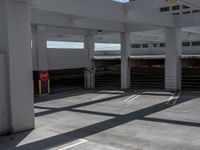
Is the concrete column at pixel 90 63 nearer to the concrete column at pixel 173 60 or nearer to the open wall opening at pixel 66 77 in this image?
the open wall opening at pixel 66 77

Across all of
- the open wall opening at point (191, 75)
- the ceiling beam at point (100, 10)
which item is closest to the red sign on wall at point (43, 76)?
the ceiling beam at point (100, 10)

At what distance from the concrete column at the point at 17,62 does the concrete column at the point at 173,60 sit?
13423 mm

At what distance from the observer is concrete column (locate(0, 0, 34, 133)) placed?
11.0 m

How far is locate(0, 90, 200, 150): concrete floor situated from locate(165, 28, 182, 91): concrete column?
12.7ft

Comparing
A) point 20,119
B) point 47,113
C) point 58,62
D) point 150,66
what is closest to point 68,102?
point 47,113

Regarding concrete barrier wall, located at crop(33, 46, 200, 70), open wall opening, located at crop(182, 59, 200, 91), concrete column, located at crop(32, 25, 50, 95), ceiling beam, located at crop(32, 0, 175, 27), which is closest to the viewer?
ceiling beam, located at crop(32, 0, 175, 27)

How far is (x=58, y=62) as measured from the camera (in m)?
23.5

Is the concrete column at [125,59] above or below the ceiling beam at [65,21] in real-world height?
below

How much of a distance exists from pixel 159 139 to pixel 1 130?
5935mm

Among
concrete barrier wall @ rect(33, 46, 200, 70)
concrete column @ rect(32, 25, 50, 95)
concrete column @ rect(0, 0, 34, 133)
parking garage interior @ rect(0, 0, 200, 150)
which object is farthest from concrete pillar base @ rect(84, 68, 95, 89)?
concrete column @ rect(0, 0, 34, 133)

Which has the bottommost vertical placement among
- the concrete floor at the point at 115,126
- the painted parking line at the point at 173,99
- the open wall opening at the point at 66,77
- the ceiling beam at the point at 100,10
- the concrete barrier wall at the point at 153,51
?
the concrete floor at the point at 115,126

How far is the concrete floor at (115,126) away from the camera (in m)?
9.54

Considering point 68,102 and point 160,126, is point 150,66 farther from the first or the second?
point 160,126

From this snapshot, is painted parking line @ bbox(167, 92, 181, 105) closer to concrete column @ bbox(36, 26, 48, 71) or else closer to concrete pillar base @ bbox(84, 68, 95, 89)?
concrete pillar base @ bbox(84, 68, 95, 89)
